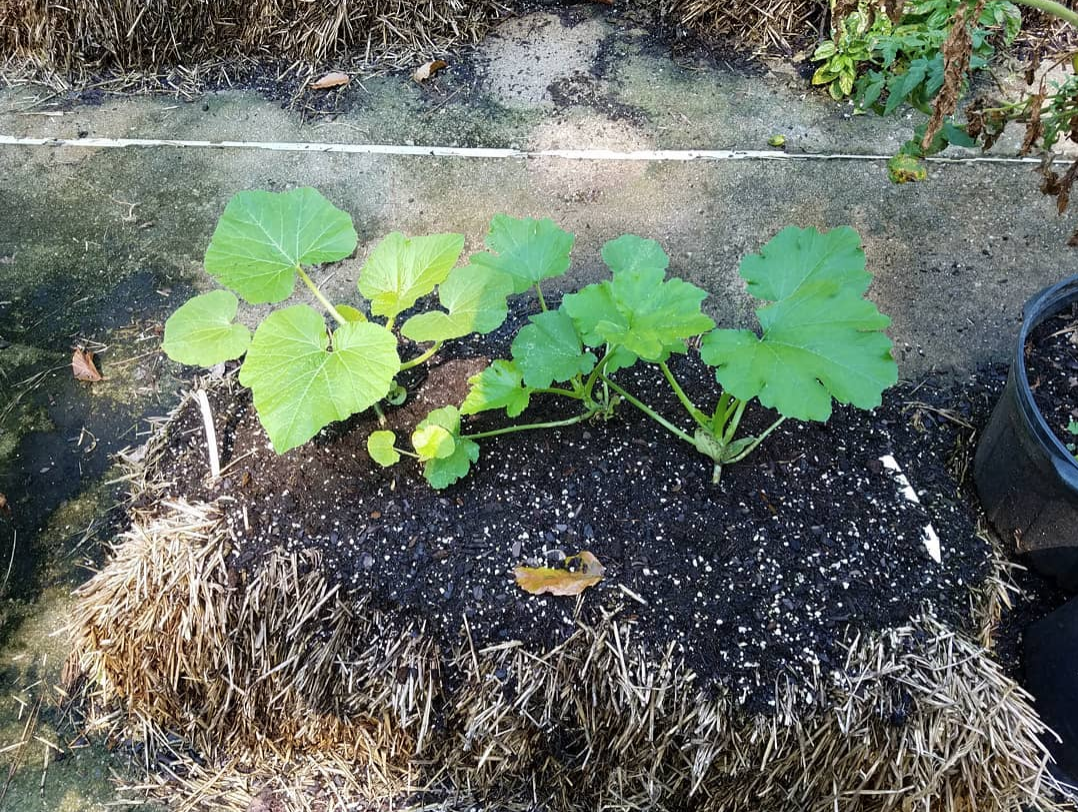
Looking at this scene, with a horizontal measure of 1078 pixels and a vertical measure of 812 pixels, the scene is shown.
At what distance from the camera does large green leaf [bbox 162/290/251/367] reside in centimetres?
164

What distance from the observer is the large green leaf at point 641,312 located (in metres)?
1.43

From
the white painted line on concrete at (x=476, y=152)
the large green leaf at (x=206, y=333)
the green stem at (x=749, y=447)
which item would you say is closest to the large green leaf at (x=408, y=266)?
the large green leaf at (x=206, y=333)

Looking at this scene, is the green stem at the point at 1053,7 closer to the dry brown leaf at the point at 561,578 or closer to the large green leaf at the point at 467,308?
the large green leaf at the point at 467,308

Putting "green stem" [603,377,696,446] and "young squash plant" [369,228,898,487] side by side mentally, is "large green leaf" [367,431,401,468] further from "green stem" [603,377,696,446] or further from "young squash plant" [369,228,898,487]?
"green stem" [603,377,696,446]

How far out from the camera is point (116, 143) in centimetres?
280

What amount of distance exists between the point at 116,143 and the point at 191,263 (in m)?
0.71

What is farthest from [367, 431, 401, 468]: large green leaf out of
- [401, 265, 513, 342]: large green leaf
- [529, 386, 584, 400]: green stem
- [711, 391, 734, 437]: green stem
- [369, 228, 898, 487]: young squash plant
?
[711, 391, 734, 437]: green stem

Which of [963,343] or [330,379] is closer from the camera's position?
[330,379]

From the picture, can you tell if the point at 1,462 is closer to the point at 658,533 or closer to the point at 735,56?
the point at 658,533

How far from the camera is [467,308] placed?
5.44 ft

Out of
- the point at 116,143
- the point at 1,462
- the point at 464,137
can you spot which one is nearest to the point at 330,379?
the point at 1,462

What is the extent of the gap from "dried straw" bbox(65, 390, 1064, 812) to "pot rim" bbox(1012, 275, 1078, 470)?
1.09ft

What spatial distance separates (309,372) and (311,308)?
Answer: 137 millimetres

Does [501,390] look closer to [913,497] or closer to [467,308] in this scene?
[467,308]
